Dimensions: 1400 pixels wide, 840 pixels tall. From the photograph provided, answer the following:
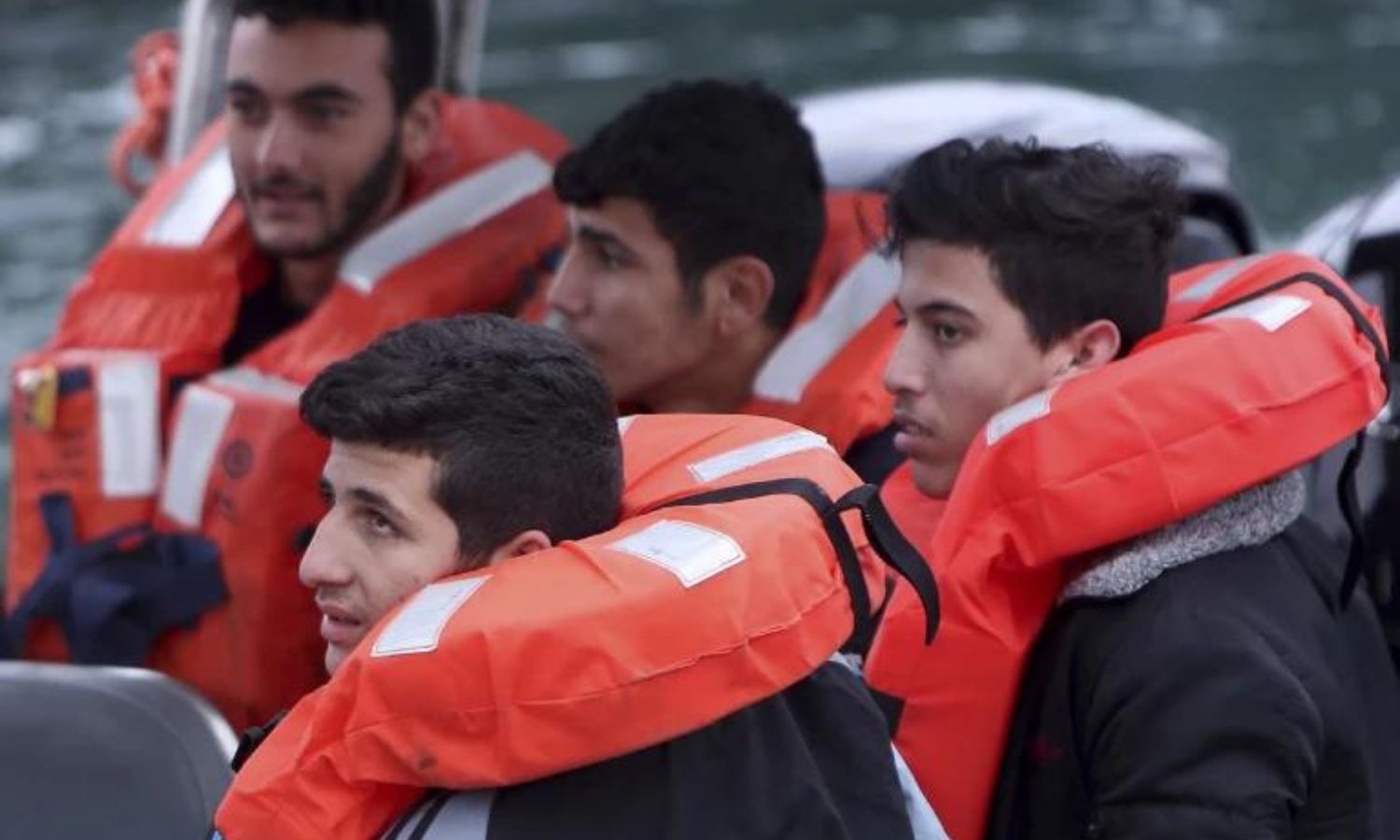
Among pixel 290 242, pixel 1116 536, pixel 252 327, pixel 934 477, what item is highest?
pixel 1116 536

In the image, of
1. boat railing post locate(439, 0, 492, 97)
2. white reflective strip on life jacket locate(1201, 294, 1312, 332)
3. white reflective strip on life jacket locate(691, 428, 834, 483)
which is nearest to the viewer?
white reflective strip on life jacket locate(691, 428, 834, 483)

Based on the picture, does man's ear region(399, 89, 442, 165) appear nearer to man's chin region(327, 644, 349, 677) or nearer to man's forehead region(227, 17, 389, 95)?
man's forehead region(227, 17, 389, 95)

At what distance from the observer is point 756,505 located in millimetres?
1598

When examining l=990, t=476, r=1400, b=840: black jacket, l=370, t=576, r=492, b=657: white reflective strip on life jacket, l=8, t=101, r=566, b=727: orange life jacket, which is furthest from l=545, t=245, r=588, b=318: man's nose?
l=370, t=576, r=492, b=657: white reflective strip on life jacket

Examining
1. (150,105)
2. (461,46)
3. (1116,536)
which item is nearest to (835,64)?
(150,105)

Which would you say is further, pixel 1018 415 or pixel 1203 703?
pixel 1018 415

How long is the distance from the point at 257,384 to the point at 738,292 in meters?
0.62

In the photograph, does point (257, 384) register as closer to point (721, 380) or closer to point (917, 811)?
point (721, 380)

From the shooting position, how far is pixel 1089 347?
2.05 m

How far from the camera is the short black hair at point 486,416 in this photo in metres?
1.56

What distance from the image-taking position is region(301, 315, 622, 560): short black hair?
Result: 5.13ft

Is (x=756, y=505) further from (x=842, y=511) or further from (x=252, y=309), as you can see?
(x=252, y=309)

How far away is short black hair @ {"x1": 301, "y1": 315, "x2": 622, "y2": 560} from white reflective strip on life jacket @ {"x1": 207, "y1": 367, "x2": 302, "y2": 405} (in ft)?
3.94

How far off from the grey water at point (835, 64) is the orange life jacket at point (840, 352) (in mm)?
3471
